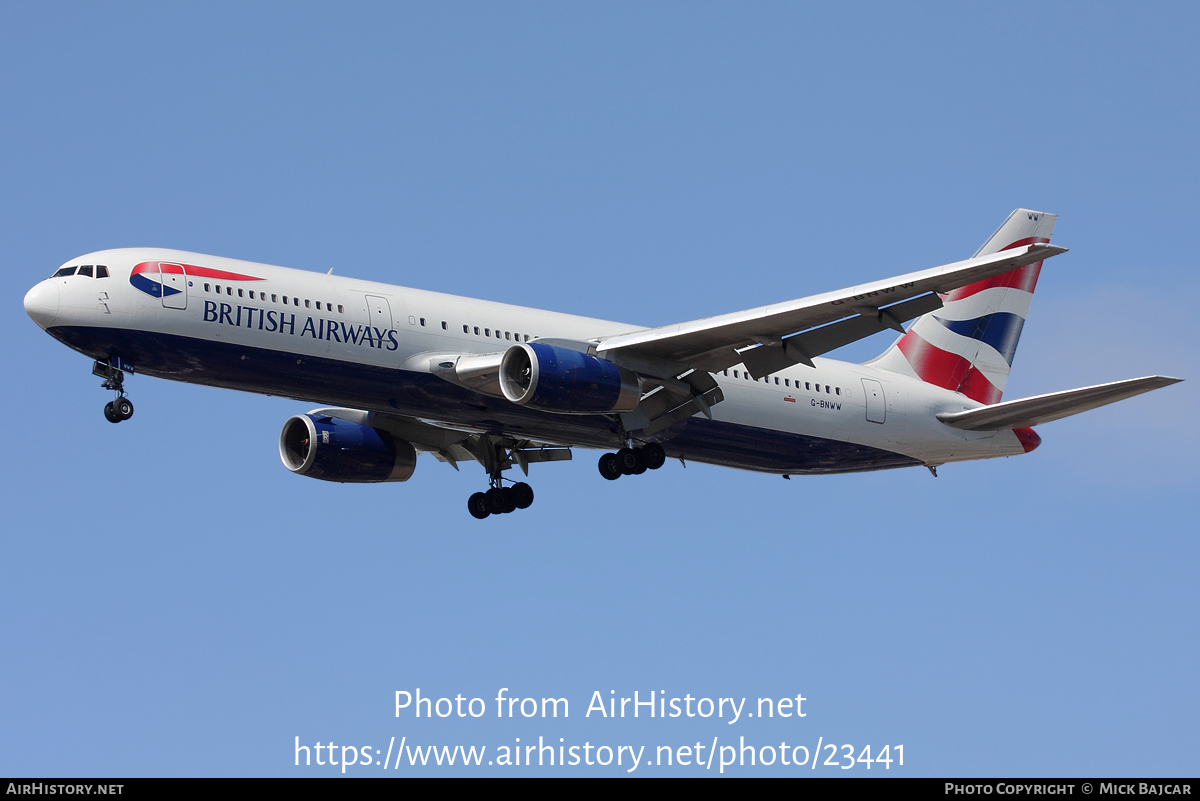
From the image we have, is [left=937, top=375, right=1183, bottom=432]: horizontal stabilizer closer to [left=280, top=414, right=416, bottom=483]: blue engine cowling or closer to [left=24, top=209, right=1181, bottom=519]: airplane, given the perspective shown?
[left=24, top=209, right=1181, bottom=519]: airplane

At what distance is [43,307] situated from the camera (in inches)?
1218

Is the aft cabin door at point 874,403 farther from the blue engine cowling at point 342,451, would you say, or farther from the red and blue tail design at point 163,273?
the red and blue tail design at point 163,273

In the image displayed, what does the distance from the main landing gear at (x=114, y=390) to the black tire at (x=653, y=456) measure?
12313 mm

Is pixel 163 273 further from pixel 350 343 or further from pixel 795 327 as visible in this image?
pixel 795 327

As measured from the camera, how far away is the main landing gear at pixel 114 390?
104 ft

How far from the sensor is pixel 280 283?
3253 cm

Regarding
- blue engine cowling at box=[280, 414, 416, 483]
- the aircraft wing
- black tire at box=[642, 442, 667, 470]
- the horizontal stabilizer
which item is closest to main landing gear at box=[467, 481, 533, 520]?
blue engine cowling at box=[280, 414, 416, 483]

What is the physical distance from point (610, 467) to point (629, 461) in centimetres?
65

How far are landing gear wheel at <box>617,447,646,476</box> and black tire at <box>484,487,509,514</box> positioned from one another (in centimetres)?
537

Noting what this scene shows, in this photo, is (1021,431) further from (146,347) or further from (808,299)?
(146,347)

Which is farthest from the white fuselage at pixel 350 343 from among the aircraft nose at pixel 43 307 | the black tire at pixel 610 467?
the black tire at pixel 610 467

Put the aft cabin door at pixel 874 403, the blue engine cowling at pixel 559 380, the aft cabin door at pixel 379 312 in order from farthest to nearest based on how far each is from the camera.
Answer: the aft cabin door at pixel 874 403, the aft cabin door at pixel 379 312, the blue engine cowling at pixel 559 380
